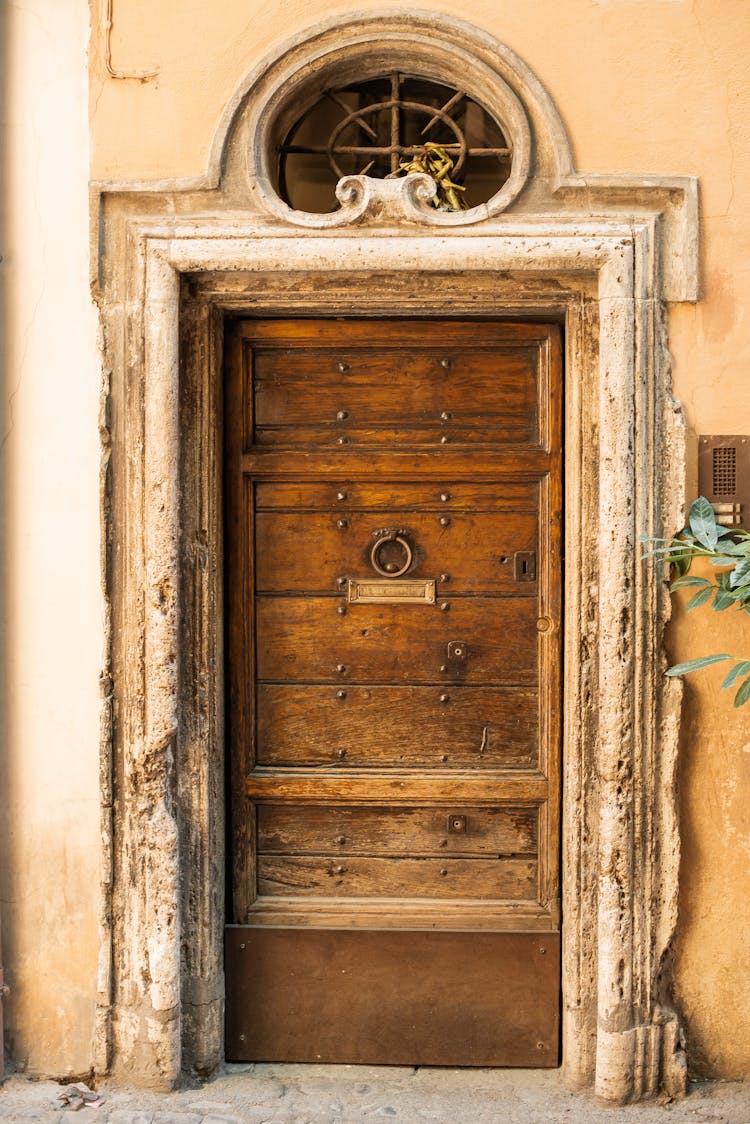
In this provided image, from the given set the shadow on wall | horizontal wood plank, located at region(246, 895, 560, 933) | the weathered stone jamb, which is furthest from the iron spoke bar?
horizontal wood plank, located at region(246, 895, 560, 933)

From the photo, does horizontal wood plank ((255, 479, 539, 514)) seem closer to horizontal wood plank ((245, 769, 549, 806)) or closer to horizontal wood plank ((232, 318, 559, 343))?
horizontal wood plank ((232, 318, 559, 343))

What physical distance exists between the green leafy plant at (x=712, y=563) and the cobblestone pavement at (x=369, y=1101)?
130 cm

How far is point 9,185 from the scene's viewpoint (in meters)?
3.32

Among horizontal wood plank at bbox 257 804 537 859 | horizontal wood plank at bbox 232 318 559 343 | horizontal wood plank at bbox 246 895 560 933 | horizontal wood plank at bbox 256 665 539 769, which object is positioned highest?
horizontal wood plank at bbox 232 318 559 343

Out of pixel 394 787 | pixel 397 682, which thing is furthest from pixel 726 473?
pixel 394 787

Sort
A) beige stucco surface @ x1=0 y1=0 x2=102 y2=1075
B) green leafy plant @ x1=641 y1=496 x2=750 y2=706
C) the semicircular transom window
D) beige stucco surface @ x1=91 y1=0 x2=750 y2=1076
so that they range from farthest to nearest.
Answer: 1. the semicircular transom window
2. beige stucco surface @ x1=0 y1=0 x2=102 y2=1075
3. beige stucco surface @ x1=91 y1=0 x2=750 y2=1076
4. green leafy plant @ x1=641 y1=496 x2=750 y2=706

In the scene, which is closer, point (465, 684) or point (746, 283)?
point (746, 283)

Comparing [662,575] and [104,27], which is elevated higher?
[104,27]

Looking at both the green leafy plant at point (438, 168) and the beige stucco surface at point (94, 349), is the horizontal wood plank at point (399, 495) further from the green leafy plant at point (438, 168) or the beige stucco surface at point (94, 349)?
the green leafy plant at point (438, 168)

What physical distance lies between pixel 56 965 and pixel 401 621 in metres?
1.53

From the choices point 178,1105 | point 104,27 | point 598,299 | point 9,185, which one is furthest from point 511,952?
point 104,27

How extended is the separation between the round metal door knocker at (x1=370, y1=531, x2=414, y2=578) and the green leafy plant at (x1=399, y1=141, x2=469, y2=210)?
104 centimetres

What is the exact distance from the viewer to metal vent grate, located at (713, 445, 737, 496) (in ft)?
10.6

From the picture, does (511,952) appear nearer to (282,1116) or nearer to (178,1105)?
(282,1116)
